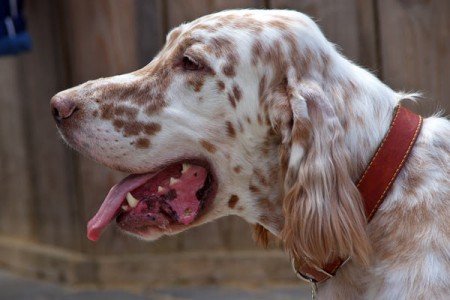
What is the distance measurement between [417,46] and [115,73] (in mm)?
1719

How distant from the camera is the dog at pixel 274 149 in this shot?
247cm

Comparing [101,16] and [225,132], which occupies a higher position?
[225,132]

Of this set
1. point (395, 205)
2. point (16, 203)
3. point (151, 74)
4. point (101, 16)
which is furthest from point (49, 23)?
point (395, 205)

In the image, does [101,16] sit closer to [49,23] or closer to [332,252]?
[49,23]

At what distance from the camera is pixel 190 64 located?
2725 millimetres

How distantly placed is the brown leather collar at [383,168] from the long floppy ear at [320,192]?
0.06 metres

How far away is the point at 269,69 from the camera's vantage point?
2650 mm

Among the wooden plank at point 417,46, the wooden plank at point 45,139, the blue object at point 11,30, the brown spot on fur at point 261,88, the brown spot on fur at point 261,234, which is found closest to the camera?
the brown spot on fur at point 261,88

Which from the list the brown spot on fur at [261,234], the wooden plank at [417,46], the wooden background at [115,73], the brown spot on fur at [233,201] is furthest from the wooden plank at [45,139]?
the brown spot on fur at [233,201]

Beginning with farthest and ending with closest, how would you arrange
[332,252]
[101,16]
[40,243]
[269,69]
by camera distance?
[40,243], [101,16], [269,69], [332,252]

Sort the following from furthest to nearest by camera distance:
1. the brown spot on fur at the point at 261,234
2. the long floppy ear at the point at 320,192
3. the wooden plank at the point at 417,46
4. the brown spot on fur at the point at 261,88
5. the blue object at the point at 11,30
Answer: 1. the wooden plank at the point at 417,46
2. the blue object at the point at 11,30
3. the brown spot on fur at the point at 261,234
4. the brown spot on fur at the point at 261,88
5. the long floppy ear at the point at 320,192

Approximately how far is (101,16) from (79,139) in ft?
9.59

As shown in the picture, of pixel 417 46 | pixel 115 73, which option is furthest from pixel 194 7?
pixel 417 46

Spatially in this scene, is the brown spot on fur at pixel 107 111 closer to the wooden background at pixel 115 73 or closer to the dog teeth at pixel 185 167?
the dog teeth at pixel 185 167
